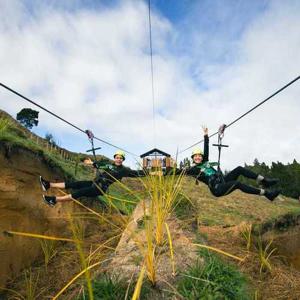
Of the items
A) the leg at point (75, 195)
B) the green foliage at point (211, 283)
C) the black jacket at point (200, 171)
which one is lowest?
the green foliage at point (211, 283)

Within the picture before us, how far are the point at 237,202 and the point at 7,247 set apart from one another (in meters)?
12.5

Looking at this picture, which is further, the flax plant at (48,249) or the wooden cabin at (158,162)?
the flax plant at (48,249)

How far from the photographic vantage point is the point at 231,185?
6430 millimetres

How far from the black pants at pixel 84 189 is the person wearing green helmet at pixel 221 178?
1732 mm

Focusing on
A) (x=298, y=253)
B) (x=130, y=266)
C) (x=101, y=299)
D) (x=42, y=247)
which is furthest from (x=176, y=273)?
(x=298, y=253)

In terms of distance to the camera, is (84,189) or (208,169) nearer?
(84,189)

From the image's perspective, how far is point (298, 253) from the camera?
6797 mm

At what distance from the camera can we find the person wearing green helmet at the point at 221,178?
6461mm

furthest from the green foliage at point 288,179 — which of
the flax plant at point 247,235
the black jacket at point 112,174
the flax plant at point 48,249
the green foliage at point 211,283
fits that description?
the green foliage at point 211,283

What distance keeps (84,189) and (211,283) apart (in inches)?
149

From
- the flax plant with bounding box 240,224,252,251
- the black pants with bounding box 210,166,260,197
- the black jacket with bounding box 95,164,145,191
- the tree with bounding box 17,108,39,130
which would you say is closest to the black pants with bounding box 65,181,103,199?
the black jacket with bounding box 95,164,145,191

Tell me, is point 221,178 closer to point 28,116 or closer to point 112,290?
point 112,290

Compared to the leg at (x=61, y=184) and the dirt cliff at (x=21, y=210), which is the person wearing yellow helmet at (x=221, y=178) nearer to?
the leg at (x=61, y=184)

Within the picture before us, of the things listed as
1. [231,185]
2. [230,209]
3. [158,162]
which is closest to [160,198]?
[158,162]
